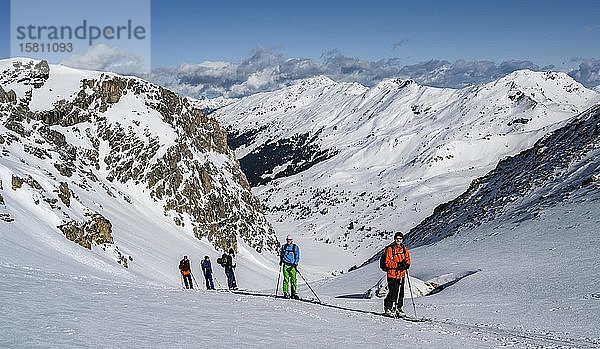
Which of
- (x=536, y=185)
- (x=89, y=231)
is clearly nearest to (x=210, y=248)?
(x=89, y=231)

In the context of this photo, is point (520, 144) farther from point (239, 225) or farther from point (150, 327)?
point (150, 327)

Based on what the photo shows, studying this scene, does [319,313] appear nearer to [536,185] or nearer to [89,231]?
[536,185]

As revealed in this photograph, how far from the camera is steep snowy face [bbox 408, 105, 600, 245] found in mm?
31883

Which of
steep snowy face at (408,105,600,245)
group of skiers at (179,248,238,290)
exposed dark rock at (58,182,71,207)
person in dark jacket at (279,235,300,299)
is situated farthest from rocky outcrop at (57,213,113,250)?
steep snowy face at (408,105,600,245)

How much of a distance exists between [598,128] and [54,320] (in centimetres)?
4615

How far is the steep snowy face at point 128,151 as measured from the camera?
→ 57.6 m

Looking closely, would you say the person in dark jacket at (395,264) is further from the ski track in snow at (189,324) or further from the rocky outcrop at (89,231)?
the rocky outcrop at (89,231)

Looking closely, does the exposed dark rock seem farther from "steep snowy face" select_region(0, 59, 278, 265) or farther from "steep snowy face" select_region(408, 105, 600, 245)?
"steep snowy face" select_region(408, 105, 600, 245)

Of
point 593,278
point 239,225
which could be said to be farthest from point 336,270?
point 593,278

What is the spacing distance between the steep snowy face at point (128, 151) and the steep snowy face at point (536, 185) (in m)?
30.2

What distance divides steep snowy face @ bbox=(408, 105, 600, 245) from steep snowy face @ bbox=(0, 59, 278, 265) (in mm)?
30240

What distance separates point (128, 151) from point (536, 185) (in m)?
59.7

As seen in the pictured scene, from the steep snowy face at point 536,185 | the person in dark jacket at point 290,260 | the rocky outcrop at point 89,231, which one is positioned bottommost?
the person in dark jacket at point 290,260

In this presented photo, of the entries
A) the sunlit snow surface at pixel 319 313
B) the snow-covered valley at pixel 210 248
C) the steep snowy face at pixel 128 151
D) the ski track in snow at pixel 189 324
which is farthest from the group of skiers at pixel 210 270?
the steep snowy face at pixel 128 151
